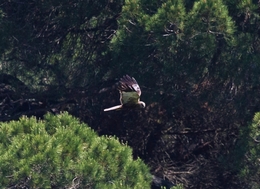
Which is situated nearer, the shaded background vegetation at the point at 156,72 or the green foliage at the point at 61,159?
the green foliage at the point at 61,159

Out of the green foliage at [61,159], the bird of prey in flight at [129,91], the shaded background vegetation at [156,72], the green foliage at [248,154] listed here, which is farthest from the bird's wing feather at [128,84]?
the green foliage at [248,154]

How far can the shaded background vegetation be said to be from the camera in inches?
302

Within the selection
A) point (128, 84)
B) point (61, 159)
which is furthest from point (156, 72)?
point (61, 159)

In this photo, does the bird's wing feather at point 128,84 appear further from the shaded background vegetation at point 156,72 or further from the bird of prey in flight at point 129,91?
the shaded background vegetation at point 156,72

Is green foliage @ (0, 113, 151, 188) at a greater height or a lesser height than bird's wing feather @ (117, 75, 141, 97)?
lesser

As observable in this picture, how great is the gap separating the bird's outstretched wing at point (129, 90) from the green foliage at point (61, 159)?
0.43 m

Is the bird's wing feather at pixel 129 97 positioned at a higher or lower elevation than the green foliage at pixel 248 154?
higher

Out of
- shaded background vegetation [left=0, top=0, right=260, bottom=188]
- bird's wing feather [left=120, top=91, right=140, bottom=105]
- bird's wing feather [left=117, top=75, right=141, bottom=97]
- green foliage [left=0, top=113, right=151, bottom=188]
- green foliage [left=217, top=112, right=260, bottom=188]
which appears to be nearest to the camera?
green foliage [left=0, top=113, right=151, bottom=188]

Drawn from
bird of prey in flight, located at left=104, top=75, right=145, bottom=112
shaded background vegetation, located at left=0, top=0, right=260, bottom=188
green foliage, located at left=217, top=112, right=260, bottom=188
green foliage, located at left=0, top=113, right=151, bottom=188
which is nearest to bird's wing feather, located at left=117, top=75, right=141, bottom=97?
bird of prey in flight, located at left=104, top=75, right=145, bottom=112

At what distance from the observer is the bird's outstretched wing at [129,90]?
6.70m

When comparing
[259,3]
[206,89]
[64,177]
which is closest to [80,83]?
[206,89]

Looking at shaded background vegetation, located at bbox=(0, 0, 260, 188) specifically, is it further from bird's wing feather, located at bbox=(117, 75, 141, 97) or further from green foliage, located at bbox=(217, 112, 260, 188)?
bird's wing feather, located at bbox=(117, 75, 141, 97)

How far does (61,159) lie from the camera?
6215 millimetres

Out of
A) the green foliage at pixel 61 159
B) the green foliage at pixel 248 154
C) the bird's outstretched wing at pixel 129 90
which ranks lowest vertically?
the green foliage at pixel 248 154
